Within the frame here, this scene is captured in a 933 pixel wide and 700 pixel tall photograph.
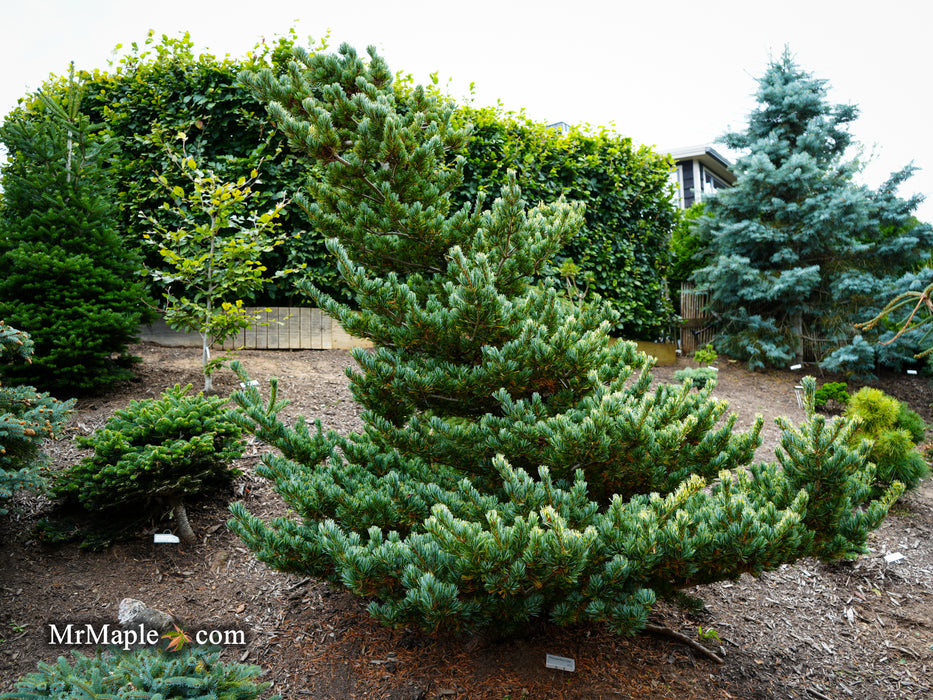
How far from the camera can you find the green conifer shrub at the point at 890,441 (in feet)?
18.2

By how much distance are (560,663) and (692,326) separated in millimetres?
9003

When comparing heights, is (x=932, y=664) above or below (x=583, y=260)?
below

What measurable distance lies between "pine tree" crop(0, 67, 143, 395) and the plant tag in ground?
13.8 feet

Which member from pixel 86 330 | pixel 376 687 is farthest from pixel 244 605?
pixel 86 330

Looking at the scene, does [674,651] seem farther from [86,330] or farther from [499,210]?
[86,330]

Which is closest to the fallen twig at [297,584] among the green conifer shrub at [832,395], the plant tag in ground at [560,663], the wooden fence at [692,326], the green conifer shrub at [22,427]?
the green conifer shrub at [22,427]

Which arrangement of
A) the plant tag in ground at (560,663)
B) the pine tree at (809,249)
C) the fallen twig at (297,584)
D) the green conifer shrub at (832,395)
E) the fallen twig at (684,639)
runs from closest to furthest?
the plant tag in ground at (560,663), the fallen twig at (684,639), the fallen twig at (297,584), the green conifer shrub at (832,395), the pine tree at (809,249)

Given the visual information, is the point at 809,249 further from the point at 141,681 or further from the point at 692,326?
the point at 141,681

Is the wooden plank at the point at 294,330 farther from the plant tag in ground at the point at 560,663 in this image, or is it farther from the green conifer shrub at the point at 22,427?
the plant tag in ground at the point at 560,663

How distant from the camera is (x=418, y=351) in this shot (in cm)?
309

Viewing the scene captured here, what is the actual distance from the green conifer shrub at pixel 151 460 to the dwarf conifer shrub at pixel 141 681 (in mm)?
1244

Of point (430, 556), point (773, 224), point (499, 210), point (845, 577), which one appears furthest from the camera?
point (773, 224)

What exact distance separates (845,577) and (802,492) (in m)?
3.08

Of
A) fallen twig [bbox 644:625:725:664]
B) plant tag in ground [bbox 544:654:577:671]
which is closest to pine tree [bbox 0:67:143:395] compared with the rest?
plant tag in ground [bbox 544:654:577:671]
